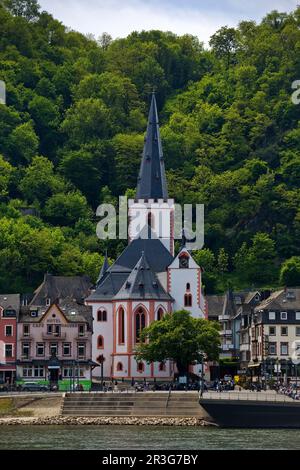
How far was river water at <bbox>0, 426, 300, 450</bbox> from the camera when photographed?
84000mm

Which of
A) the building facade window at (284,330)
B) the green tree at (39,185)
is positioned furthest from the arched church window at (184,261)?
the green tree at (39,185)

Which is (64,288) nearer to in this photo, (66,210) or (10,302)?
(10,302)

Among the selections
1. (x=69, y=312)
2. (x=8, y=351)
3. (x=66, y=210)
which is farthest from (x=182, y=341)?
(x=66, y=210)

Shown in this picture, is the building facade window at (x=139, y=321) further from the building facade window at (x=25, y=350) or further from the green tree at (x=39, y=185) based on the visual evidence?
the green tree at (x=39, y=185)

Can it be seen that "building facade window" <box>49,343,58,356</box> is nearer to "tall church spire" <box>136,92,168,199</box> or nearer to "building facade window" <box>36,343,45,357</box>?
"building facade window" <box>36,343,45,357</box>

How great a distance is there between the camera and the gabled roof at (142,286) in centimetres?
13425

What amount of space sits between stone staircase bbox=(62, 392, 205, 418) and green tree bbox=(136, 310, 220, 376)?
12.8 metres

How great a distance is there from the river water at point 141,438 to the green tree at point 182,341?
72.2ft

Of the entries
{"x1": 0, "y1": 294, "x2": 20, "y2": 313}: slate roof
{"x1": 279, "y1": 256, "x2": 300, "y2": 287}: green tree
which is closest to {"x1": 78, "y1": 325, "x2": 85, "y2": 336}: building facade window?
{"x1": 0, "y1": 294, "x2": 20, "y2": 313}: slate roof

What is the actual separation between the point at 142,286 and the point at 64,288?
677 inches

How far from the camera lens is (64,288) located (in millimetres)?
150125

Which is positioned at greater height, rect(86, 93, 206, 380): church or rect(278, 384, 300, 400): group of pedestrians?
rect(86, 93, 206, 380): church

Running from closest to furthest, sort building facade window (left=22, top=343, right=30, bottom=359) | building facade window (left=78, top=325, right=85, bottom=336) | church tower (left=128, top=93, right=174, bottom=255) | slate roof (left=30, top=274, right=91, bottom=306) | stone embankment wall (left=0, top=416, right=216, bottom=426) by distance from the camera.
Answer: stone embankment wall (left=0, top=416, right=216, bottom=426), building facade window (left=22, top=343, right=30, bottom=359), building facade window (left=78, top=325, right=85, bottom=336), slate roof (left=30, top=274, right=91, bottom=306), church tower (left=128, top=93, right=174, bottom=255)
